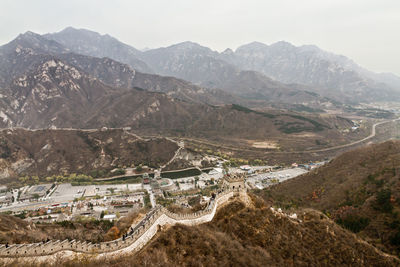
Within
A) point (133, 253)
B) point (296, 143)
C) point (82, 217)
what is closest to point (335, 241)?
point (133, 253)

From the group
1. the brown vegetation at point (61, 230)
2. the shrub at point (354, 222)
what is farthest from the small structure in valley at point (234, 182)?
the shrub at point (354, 222)

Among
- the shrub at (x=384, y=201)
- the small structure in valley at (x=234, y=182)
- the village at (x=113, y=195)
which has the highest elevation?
the small structure in valley at (x=234, y=182)

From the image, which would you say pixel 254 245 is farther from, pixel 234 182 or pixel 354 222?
pixel 354 222

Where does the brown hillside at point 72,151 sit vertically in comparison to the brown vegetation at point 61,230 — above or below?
below

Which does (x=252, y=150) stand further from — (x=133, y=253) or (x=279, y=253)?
(x=133, y=253)

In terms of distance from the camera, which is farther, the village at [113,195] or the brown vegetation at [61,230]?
the village at [113,195]

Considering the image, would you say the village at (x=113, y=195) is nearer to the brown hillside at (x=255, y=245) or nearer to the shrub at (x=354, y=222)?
the brown hillside at (x=255, y=245)

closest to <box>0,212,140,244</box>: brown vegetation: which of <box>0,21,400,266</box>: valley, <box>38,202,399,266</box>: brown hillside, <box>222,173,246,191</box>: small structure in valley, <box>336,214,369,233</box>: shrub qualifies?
<box>0,21,400,266</box>: valley

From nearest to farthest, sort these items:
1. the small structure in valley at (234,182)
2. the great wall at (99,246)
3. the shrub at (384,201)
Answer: the great wall at (99,246) < the small structure in valley at (234,182) < the shrub at (384,201)

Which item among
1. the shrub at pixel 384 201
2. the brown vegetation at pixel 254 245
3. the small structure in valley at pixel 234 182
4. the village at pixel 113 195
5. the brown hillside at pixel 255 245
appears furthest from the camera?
the village at pixel 113 195

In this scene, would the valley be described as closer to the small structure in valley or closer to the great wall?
the great wall

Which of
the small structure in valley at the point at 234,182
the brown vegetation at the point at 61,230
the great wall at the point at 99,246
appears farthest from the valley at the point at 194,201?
the brown vegetation at the point at 61,230
